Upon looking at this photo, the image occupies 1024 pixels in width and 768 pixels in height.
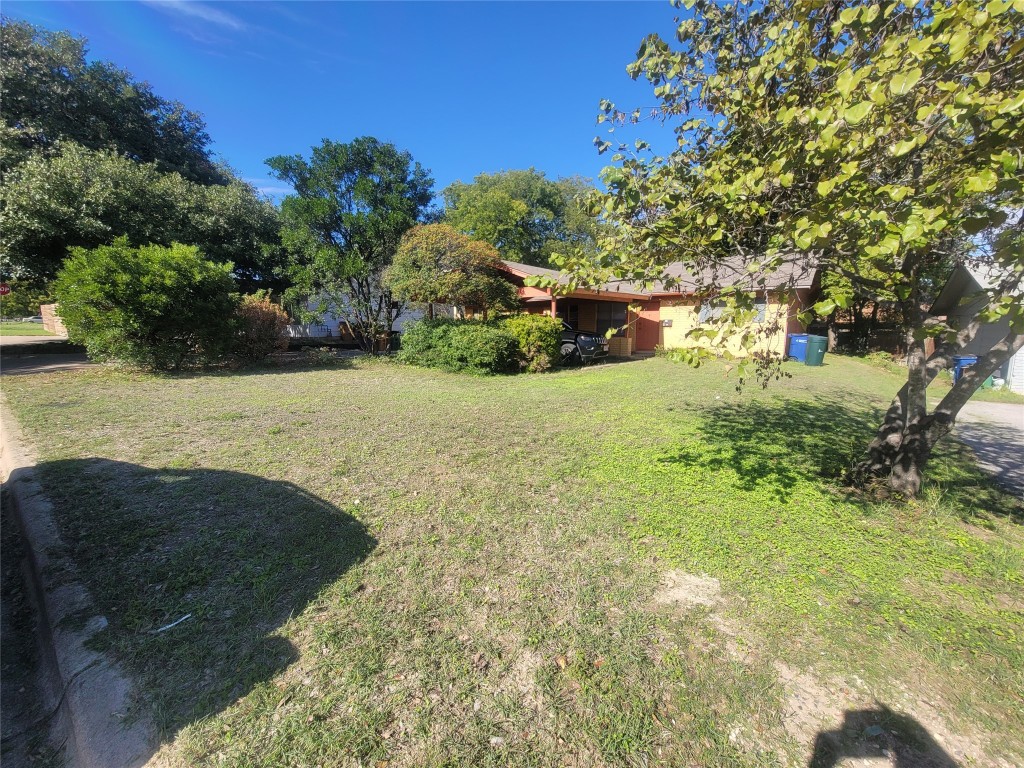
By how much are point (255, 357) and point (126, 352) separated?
327cm

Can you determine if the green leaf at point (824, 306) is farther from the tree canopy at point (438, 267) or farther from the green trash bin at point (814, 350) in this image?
the green trash bin at point (814, 350)

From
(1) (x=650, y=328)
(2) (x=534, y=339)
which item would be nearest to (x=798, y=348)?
(1) (x=650, y=328)

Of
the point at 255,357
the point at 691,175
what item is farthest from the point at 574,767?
the point at 255,357

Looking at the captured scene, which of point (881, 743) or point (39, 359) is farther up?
point (39, 359)

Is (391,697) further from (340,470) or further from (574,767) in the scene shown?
(340,470)

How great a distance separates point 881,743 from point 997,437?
292 inches

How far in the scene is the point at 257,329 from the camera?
1284 centimetres

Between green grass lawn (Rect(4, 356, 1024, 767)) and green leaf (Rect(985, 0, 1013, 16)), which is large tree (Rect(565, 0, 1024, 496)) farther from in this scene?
green grass lawn (Rect(4, 356, 1024, 767))

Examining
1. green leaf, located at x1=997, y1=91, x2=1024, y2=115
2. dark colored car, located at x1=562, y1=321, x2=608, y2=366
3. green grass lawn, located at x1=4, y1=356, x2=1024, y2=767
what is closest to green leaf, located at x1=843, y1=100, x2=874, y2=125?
green leaf, located at x1=997, y1=91, x2=1024, y2=115

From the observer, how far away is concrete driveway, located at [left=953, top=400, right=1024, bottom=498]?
492cm

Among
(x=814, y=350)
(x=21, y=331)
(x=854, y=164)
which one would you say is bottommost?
(x=814, y=350)

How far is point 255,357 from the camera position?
42.9ft

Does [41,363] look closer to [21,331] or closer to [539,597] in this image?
[539,597]

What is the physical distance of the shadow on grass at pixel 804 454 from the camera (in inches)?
167
